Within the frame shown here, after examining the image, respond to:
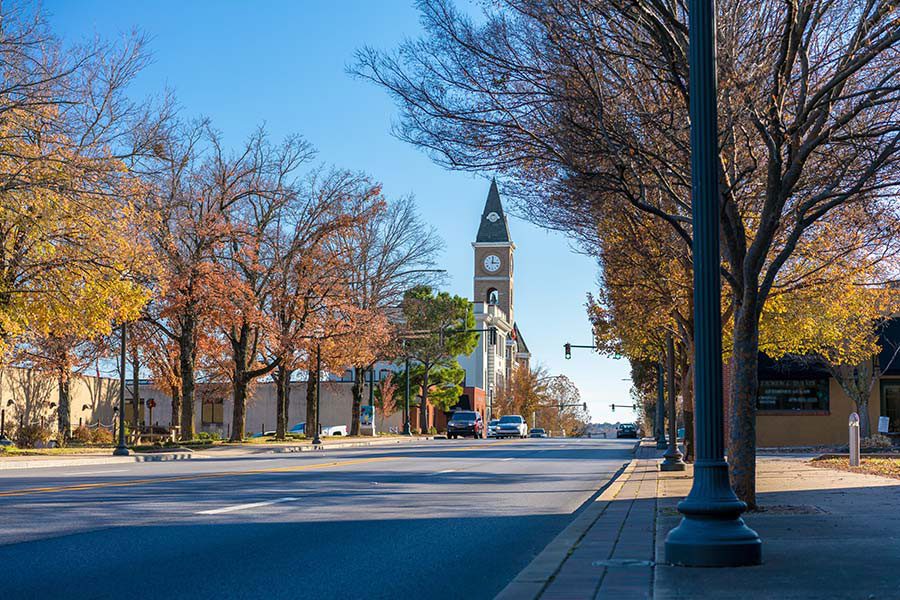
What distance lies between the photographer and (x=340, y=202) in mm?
46250

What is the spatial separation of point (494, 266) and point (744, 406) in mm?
114891

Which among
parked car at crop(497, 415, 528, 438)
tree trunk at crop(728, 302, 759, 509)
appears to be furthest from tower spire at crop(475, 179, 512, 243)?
tree trunk at crop(728, 302, 759, 509)

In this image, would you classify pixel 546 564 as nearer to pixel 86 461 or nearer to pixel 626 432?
pixel 86 461

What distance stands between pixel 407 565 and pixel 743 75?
24.2 ft

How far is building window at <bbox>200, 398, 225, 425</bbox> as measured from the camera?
290 ft

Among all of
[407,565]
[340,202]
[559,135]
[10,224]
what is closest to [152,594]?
[407,565]

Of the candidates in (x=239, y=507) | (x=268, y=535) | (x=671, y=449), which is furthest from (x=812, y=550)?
(x=671, y=449)

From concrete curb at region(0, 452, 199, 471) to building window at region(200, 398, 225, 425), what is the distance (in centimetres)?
5621

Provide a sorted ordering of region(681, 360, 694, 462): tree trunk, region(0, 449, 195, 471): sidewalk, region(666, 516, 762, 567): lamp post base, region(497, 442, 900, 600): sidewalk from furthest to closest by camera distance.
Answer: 1. region(681, 360, 694, 462): tree trunk
2. region(0, 449, 195, 471): sidewalk
3. region(666, 516, 762, 567): lamp post base
4. region(497, 442, 900, 600): sidewalk

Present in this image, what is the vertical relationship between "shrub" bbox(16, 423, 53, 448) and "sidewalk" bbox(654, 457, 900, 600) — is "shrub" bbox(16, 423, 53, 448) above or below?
below

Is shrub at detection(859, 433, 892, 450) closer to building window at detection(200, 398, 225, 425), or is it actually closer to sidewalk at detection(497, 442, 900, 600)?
sidewalk at detection(497, 442, 900, 600)

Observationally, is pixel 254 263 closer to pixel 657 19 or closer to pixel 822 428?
pixel 822 428

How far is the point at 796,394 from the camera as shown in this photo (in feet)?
146

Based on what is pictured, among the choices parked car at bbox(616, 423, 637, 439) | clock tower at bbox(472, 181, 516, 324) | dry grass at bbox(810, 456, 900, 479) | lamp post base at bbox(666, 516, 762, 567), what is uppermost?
clock tower at bbox(472, 181, 516, 324)
